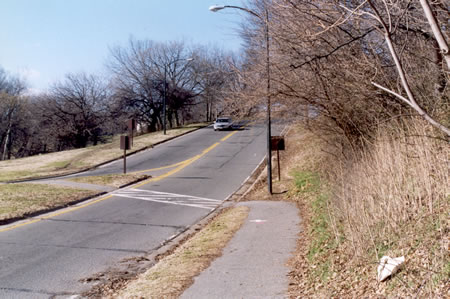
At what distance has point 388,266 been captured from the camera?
4961mm

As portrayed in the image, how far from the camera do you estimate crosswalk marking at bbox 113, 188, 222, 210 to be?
16469 millimetres

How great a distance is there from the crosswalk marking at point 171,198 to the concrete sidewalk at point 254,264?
14.3 feet

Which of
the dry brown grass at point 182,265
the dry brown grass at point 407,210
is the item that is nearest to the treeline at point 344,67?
the dry brown grass at point 407,210

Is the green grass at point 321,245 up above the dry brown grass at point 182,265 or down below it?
above

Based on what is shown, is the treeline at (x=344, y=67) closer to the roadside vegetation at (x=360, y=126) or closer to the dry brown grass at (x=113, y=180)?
the roadside vegetation at (x=360, y=126)

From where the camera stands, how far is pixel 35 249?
986 cm

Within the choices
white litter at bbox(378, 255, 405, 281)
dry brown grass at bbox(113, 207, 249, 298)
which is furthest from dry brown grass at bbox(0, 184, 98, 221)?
white litter at bbox(378, 255, 405, 281)

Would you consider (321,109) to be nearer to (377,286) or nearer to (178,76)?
(377,286)

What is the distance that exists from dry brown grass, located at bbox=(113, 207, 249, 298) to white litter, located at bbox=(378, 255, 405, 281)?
286 cm

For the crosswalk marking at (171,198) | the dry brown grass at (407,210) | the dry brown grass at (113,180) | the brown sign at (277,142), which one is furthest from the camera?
the dry brown grass at (113,180)

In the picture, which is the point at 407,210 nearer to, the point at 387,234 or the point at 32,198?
the point at 387,234

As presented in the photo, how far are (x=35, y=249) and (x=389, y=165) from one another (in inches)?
286

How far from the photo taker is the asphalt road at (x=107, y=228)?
8031mm

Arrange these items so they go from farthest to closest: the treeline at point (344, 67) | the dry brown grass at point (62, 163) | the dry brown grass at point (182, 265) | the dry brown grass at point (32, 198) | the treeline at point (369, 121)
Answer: the dry brown grass at point (62, 163), the dry brown grass at point (32, 198), the treeline at point (344, 67), the dry brown grass at point (182, 265), the treeline at point (369, 121)
